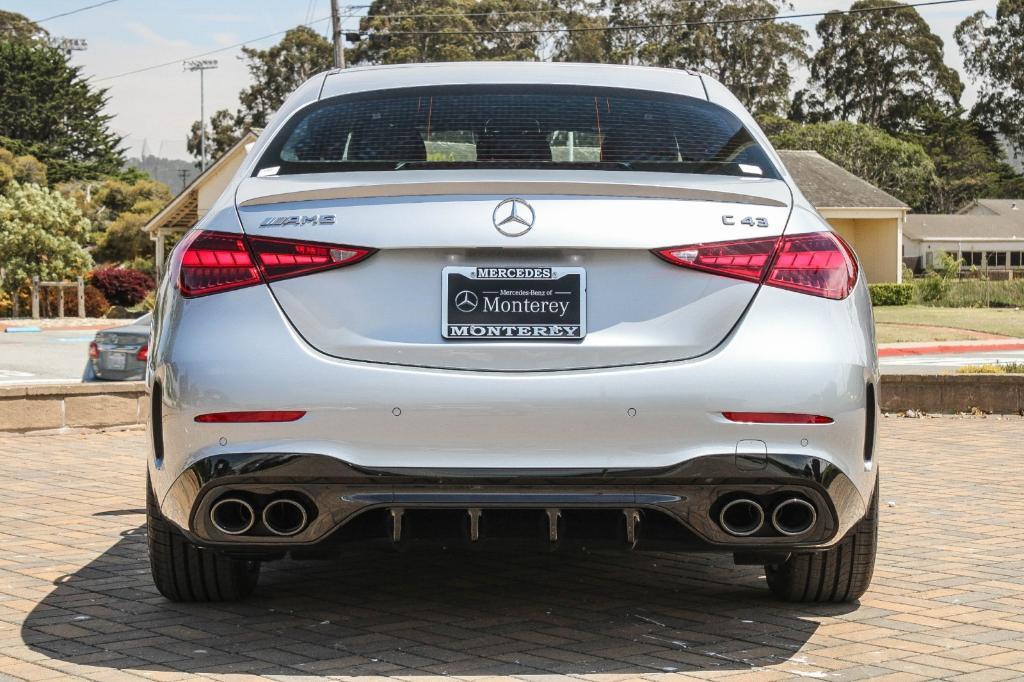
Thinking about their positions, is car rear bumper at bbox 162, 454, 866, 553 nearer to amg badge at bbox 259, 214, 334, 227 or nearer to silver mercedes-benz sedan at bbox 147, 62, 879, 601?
silver mercedes-benz sedan at bbox 147, 62, 879, 601

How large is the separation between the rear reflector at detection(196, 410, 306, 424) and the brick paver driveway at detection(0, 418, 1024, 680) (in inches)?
29.5

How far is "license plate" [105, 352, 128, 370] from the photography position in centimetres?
1447

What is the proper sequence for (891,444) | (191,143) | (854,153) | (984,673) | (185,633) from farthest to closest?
(191,143), (854,153), (891,444), (185,633), (984,673)

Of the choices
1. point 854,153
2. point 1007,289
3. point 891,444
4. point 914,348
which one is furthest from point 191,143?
point 891,444

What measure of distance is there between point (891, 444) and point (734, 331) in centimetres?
681

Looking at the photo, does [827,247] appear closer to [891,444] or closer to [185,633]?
[185,633]

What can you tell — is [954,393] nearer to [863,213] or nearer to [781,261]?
[781,261]

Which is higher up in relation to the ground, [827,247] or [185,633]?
[827,247]

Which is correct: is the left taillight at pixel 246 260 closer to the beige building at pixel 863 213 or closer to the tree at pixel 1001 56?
the beige building at pixel 863 213

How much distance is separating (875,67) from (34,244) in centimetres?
6000

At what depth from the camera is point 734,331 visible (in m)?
4.00

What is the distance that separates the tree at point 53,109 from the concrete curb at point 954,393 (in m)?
81.3

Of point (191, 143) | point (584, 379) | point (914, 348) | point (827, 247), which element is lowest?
point (914, 348)

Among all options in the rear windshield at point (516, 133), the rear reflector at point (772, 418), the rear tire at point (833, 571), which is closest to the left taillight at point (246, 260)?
the rear windshield at point (516, 133)
